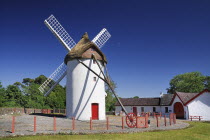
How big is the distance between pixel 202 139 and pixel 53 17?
22862mm

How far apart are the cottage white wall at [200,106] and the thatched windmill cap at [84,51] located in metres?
16.0

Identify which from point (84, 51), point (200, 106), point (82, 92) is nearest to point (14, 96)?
point (82, 92)

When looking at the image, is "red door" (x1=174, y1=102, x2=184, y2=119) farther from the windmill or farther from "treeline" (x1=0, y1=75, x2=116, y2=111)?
"treeline" (x1=0, y1=75, x2=116, y2=111)

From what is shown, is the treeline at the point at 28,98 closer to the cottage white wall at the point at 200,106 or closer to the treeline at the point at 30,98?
the treeline at the point at 30,98

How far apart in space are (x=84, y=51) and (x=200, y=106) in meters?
20.1

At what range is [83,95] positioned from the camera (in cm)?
2280

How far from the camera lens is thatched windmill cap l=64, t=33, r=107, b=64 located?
22891mm

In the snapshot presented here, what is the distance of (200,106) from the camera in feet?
98.6

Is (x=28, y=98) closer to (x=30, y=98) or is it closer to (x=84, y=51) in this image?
(x=30, y=98)

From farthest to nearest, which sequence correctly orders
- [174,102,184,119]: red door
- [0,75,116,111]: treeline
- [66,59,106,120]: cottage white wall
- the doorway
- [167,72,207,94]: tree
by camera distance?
[167,72,207,94]: tree → [0,75,116,111]: treeline → [174,102,184,119]: red door → the doorway → [66,59,106,120]: cottage white wall

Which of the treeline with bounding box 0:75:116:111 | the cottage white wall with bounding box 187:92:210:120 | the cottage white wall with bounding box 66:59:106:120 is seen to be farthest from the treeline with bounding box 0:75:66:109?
the cottage white wall with bounding box 187:92:210:120

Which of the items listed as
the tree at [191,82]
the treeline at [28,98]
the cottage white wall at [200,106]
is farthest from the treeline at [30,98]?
the cottage white wall at [200,106]

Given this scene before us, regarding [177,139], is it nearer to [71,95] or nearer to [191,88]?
[71,95]

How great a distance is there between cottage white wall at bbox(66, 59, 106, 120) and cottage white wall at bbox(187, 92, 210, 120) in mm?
15265
